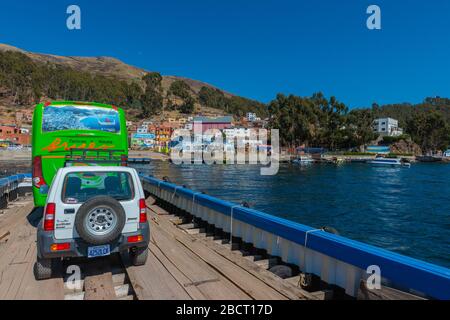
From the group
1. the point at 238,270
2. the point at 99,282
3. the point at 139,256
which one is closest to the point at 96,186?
the point at 139,256

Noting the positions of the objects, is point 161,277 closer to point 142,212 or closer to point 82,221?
point 142,212

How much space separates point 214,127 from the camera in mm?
174125

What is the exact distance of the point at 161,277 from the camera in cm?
607

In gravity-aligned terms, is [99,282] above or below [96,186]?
below

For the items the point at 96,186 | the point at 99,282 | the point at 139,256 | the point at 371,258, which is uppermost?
the point at 96,186

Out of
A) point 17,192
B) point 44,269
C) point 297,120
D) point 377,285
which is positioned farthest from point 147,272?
point 297,120

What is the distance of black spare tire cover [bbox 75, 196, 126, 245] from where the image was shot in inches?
215

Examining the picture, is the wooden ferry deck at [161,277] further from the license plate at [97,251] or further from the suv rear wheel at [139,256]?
the license plate at [97,251]

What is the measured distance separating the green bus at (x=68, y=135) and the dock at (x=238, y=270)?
205cm

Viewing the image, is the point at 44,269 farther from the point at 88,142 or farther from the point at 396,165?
the point at 396,165

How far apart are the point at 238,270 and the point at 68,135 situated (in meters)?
7.37

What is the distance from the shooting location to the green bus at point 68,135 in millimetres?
9992

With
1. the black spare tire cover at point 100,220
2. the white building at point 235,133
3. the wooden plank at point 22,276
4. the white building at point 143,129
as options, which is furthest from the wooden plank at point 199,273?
the white building at point 143,129
